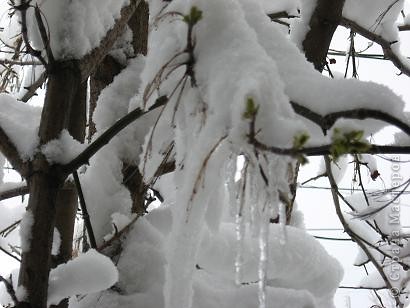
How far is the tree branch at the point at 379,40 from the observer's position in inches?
65.1

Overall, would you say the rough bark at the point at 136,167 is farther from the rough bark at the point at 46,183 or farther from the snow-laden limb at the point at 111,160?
the rough bark at the point at 46,183

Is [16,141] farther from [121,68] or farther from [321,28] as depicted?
[321,28]

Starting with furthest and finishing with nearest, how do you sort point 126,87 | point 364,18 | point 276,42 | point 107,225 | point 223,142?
1. point 364,18
2. point 126,87
3. point 107,225
4. point 276,42
5. point 223,142

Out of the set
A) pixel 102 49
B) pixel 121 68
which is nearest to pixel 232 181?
pixel 102 49

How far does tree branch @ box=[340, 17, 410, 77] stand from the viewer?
1652mm

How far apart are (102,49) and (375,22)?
→ 3.45ft

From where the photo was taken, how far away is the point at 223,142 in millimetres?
561

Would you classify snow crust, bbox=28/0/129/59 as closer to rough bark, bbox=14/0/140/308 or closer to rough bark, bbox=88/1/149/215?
rough bark, bbox=14/0/140/308

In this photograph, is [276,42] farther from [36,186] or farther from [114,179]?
[114,179]

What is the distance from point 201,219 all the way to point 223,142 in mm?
125

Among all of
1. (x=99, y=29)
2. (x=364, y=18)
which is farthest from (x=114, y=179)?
(x=364, y=18)

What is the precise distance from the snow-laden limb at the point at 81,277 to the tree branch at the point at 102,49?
0.40m

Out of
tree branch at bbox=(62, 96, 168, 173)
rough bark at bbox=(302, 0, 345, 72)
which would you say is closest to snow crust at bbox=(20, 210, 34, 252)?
tree branch at bbox=(62, 96, 168, 173)

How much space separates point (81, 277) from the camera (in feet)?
2.70
